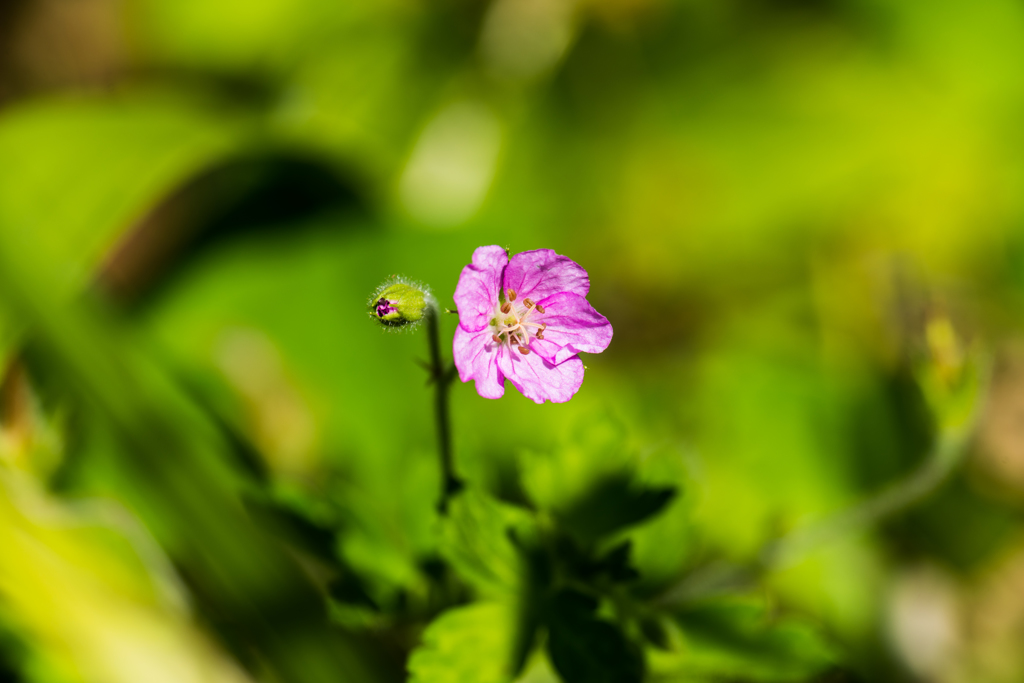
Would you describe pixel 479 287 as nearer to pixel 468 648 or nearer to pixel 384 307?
pixel 384 307

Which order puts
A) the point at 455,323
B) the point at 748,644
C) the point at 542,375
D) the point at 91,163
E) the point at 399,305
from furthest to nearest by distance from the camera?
1. the point at 91,163
2. the point at 455,323
3. the point at 748,644
4. the point at 542,375
5. the point at 399,305

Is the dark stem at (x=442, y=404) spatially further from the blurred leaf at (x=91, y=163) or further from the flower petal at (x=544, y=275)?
the blurred leaf at (x=91, y=163)

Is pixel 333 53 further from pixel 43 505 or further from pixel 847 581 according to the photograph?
pixel 847 581

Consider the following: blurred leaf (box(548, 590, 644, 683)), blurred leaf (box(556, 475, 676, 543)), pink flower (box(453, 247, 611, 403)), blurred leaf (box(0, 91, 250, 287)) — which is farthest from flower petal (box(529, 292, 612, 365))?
blurred leaf (box(0, 91, 250, 287))

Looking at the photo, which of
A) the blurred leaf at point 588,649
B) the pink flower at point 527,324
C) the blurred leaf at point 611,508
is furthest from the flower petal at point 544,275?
the blurred leaf at point 588,649

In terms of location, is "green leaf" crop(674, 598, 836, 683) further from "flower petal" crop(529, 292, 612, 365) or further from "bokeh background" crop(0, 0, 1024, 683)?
"flower petal" crop(529, 292, 612, 365)

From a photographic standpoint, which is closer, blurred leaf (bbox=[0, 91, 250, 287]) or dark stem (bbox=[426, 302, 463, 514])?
dark stem (bbox=[426, 302, 463, 514])

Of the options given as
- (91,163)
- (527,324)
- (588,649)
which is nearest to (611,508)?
(588,649)
